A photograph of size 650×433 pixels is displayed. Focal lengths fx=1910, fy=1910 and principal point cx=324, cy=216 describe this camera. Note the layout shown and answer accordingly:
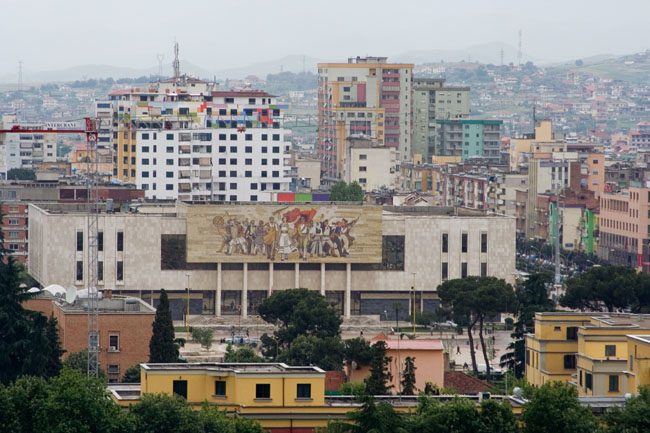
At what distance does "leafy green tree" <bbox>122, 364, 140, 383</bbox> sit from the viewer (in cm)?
5609

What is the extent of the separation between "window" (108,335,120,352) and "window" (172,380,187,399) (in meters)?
19.4

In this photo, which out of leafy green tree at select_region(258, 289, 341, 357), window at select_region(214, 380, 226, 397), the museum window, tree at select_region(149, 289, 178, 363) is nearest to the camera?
window at select_region(214, 380, 226, 397)

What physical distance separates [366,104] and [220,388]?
442 ft

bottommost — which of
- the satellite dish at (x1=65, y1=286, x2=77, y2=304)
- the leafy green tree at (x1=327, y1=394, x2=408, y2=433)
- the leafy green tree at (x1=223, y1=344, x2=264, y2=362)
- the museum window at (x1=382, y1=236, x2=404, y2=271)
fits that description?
the leafy green tree at (x1=223, y1=344, x2=264, y2=362)

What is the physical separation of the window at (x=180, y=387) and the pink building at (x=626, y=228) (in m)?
69.0

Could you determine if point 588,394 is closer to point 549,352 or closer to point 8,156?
point 549,352

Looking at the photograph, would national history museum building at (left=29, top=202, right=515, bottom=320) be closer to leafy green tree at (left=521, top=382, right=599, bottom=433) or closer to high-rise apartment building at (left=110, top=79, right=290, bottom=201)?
high-rise apartment building at (left=110, top=79, right=290, bottom=201)

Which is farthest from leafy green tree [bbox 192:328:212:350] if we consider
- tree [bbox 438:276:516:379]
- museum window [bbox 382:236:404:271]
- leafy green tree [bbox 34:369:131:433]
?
leafy green tree [bbox 34:369:131:433]

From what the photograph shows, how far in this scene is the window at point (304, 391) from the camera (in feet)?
131

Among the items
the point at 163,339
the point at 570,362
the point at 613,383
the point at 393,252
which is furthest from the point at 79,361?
the point at 393,252

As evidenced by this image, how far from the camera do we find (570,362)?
53.0 metres

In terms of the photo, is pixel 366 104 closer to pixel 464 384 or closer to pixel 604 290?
pixel 604 290

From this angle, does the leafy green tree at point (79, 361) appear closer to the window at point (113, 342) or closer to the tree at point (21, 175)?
the window at point (113, 342)

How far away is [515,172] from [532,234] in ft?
38.2
